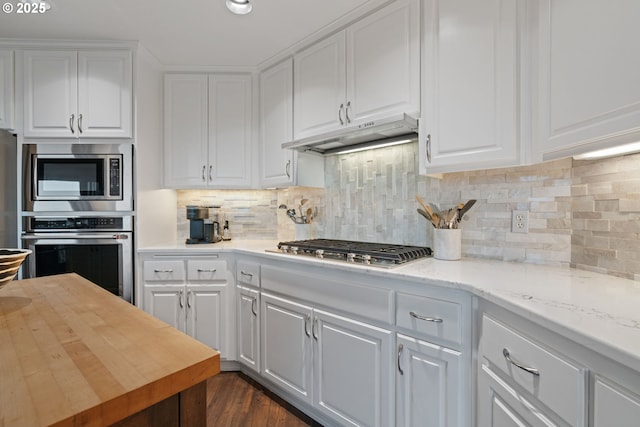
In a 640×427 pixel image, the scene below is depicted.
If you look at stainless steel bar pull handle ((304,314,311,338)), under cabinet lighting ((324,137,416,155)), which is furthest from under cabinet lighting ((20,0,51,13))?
stainless steel bar pull handle ((304,314,311,338))

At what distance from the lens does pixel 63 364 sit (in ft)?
2.09

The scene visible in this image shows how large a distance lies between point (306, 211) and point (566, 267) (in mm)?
1699

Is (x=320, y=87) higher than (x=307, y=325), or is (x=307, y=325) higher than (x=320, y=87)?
(x=320, y=87)

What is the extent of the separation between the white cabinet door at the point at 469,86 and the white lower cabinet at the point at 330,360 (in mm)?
943

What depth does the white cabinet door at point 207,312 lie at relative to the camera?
2.34m

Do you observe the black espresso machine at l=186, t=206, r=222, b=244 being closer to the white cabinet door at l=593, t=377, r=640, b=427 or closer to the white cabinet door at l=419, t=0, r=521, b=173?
the white cabinet door at l=419, t=0, r=521, b=173

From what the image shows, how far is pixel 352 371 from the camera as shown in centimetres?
157

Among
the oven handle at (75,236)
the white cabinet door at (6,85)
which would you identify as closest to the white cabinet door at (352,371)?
the oven handle at (75,236)

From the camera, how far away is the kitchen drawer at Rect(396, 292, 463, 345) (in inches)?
48.3

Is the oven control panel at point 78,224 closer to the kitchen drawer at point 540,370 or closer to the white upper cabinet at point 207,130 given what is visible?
the white upper cabinet at point 207,130

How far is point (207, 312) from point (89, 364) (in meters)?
1.81

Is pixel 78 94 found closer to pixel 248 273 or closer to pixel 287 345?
pixel 248 273

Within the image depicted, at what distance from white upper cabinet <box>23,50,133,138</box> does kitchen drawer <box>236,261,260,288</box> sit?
1.33 m

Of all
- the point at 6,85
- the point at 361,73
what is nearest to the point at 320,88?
the point at 361,73
